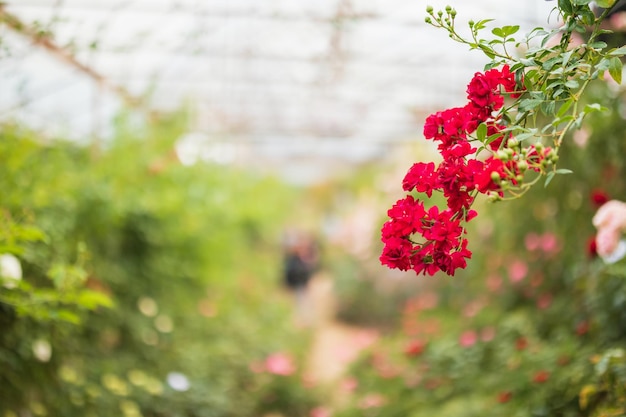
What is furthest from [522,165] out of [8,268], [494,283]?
[494,283]

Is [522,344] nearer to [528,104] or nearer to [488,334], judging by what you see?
[488,334]

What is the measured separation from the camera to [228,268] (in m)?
5.17

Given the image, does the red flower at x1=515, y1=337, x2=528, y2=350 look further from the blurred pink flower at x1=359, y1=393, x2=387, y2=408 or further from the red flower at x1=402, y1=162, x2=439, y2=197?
the red flower at x1=402, y1=162, x2=439, y2=197

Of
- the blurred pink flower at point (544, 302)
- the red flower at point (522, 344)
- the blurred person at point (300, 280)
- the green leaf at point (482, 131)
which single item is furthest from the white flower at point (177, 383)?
the blurred person at point (300, 280)

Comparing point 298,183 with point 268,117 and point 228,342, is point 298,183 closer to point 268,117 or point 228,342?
point 268,117

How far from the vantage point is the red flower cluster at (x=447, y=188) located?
1178mm

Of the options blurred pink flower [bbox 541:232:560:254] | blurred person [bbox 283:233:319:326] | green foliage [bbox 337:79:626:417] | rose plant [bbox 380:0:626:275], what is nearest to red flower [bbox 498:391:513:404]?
green foliage [bbox 337:79:626:417]

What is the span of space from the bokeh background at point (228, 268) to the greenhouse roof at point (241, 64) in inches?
1.4

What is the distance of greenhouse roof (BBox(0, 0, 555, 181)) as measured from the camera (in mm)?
3251

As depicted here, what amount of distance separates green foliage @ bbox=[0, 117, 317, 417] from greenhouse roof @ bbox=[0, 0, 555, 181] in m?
0.36

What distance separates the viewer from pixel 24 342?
7.73 feet

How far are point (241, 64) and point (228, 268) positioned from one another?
3.47m

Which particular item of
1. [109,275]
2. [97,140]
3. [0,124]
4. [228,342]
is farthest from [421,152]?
[0,124]

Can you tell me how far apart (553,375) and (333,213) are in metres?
13.7
